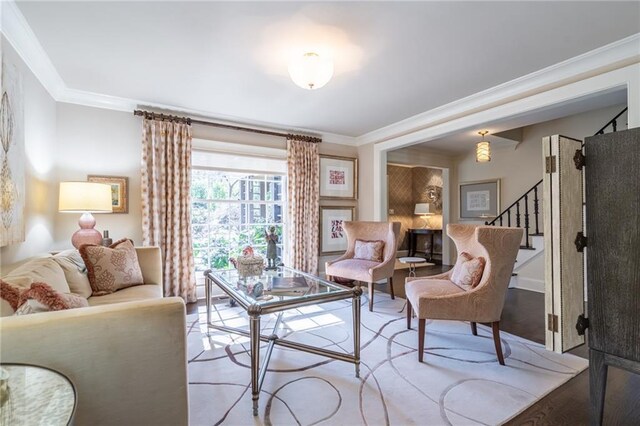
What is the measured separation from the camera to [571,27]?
6.99ft

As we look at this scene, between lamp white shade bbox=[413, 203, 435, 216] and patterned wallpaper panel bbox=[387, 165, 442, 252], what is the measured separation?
20 centimetres

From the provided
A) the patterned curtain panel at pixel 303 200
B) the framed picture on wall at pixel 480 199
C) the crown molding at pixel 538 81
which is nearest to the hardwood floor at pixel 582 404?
the crown molding at pixel 538 81

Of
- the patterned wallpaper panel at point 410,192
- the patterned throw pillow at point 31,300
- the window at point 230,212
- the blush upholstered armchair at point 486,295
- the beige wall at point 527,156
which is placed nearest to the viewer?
the patterned throw pillow at point 31,300

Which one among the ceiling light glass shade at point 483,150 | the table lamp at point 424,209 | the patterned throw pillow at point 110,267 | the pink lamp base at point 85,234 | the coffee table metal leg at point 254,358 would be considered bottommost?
the coffee table metal leg at point 254,358

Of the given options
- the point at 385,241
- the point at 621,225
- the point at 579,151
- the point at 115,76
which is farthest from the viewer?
the point at 385,241

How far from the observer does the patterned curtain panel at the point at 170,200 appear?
3.56m

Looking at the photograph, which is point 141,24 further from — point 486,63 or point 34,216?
point 486,63

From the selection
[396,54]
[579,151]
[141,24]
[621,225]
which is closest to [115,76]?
[141,24]

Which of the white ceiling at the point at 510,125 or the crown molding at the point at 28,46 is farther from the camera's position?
the white ceiling at the point at 510,125

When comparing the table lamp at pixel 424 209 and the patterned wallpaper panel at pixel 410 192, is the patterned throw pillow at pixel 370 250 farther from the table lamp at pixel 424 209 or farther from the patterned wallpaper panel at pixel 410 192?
the table lamp at pixel 424 209

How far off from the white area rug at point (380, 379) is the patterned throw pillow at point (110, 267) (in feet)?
2.52

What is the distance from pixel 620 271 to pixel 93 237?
3.91 metres

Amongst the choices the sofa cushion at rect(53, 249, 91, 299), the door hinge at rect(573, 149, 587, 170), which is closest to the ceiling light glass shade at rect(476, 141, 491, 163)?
the door hinge at rect(573, 149, 587, 170)

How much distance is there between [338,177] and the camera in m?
5.04
